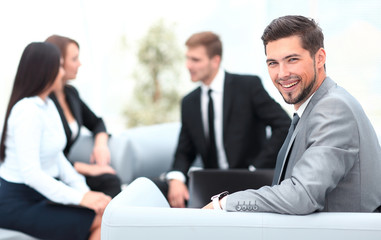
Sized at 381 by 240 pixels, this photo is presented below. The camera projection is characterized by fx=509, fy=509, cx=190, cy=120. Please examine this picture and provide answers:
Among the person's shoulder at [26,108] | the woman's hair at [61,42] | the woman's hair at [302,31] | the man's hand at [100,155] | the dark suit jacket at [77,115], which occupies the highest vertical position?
the woman's hair at [302,31]

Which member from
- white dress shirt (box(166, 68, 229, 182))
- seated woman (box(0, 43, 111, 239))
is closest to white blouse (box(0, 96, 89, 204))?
seated woman (box(0, 43, 111, 239))

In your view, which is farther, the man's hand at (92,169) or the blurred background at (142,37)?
the blurred background at (142,37)

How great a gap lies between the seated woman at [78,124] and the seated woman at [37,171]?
635 millimetres

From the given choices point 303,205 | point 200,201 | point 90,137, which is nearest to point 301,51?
point 303,205

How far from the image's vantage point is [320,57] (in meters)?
1.80

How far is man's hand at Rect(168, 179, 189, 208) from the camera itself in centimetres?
314

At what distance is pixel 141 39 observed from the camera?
731cm

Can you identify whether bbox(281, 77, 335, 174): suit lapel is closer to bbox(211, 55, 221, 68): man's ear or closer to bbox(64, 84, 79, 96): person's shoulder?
bbox(211, 55, 221, 68): man's ear

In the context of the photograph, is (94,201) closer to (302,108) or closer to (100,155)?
(100,155)

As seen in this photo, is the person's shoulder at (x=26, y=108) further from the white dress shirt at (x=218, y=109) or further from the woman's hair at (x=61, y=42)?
the white dress shirt at (x=218, y=109)

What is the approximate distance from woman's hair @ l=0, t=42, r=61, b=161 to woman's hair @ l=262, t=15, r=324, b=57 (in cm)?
142

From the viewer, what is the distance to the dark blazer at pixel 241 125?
338 centimetres

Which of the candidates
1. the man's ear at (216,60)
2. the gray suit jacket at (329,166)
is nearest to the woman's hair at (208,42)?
the man's ear at (216,60)

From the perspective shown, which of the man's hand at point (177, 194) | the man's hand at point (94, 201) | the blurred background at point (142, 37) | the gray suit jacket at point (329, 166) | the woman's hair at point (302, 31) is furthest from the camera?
the blurred background at point (142, 37)
